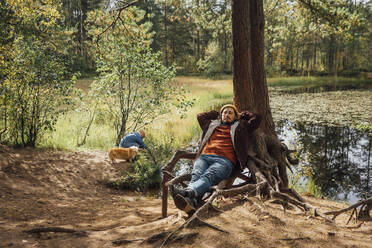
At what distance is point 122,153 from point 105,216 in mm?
2975

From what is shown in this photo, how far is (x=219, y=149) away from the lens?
430cm

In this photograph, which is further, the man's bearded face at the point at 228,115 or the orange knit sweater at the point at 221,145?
the man's bearded face at the point at 228,115

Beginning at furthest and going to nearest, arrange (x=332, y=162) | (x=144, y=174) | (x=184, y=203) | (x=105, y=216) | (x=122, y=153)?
(x=332, y=162), (x=122, y=153), (x=144, y=174), (x=105, y=216), (x=184, y=203)

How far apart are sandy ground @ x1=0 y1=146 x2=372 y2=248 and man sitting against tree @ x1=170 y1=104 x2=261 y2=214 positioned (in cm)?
37

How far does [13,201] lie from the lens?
448 cm

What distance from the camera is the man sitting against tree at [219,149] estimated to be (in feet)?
11.6

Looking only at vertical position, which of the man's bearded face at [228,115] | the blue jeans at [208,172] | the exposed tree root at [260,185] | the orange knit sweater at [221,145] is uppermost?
the man's bearded face at [228,115]

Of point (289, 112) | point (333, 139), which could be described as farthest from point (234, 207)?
point (289, 112)

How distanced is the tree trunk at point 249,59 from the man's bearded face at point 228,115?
744mm

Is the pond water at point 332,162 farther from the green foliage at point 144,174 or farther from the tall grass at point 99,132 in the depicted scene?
the tall grass at point 99,132

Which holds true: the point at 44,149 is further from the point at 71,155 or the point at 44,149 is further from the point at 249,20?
the point at 249,20

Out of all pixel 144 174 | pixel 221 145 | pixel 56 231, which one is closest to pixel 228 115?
pixel 221 145

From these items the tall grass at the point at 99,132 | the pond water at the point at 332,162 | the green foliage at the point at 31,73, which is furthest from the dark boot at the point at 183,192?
the tall grass at the point at 99,132

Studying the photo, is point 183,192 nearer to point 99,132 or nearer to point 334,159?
point 99,132
